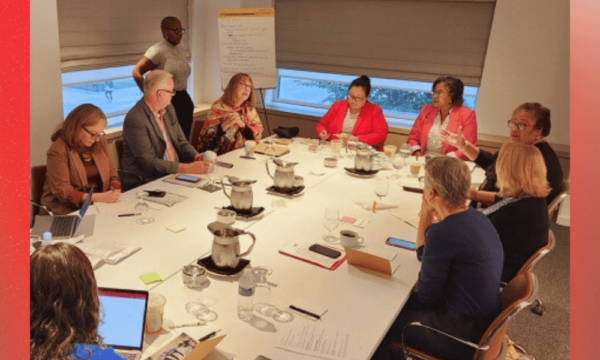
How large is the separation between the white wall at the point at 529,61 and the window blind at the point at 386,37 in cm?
13

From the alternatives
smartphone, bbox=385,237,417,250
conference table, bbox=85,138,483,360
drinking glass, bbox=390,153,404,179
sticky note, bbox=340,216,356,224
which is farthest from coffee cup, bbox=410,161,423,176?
smartphone, bbox=385,237,417,250

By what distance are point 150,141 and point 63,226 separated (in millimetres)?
1334

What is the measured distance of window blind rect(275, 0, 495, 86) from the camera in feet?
17.0

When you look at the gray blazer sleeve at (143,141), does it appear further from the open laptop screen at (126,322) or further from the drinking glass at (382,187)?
the open laptop screen at (126,322)

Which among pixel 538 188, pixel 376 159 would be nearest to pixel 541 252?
pixel 538 188

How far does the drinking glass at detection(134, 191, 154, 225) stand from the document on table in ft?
3.55

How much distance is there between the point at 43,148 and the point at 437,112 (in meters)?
3.17

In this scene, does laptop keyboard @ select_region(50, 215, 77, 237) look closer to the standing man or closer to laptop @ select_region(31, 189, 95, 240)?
laptop @ select_region(31, 189, 95, 240)

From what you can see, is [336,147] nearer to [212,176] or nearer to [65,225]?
[212,176]

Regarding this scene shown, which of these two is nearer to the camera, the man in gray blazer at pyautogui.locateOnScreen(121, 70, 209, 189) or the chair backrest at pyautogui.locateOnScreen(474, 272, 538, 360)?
the chair backrest at pyautogui.locateOnScreen(474, 272, 538, 360)

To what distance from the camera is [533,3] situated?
4898 mm

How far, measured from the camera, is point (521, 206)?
2.53 metres

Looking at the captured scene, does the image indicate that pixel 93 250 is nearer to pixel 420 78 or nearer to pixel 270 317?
pixel 270 317

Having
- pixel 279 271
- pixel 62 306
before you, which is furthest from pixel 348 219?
pixel 62 306
